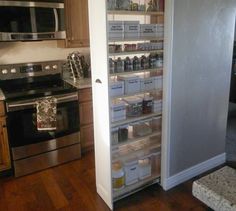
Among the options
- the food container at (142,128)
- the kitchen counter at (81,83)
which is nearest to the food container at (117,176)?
the food container at (142,128)

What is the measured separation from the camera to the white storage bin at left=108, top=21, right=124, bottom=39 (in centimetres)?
185

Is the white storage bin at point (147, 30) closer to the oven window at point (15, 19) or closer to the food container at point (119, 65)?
the food container at point (119, 65)

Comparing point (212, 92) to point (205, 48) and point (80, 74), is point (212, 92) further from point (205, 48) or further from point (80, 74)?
point (80, 74)

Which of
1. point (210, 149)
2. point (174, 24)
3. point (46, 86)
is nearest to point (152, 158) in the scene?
point (210, 149)

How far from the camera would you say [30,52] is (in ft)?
9.93

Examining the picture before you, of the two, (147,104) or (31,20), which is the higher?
(31,20)

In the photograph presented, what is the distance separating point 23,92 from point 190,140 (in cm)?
181

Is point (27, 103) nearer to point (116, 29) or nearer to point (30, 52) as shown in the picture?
point (30, 52)

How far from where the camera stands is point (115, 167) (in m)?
2.20

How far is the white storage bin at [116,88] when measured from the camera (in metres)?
1.98

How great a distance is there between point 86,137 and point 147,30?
5.31 ft

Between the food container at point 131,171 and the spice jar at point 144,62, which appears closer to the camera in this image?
the spice jar at point 144,62

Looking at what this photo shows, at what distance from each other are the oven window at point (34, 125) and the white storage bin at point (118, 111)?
91 centimetres

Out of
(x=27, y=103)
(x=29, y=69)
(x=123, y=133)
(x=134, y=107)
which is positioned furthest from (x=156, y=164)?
(x=29, y=69)
